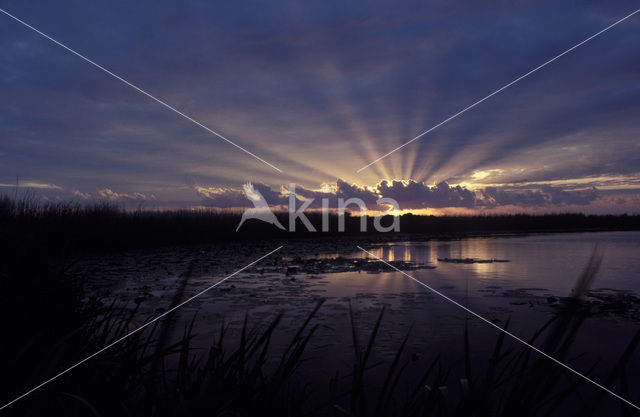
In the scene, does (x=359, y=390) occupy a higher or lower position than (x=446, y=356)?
higher

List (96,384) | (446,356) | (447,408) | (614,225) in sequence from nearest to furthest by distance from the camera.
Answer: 1. (447,408)
2. (96,384)
3. (446,356)
4. (614,225)

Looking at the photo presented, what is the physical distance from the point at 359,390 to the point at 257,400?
70cm

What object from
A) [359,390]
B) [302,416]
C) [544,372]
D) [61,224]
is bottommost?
[302,416]

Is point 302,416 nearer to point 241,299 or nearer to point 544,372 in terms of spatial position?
point 544,372

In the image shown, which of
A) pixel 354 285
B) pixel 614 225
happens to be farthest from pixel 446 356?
pixel 614 225

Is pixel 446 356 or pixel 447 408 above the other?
pixel 447 408

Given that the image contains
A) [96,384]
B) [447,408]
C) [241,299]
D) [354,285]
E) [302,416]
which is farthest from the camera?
[354,285]

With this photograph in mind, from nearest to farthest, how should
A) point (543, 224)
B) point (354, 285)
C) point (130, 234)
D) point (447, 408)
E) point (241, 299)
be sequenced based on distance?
point (447, 408) → point (241, 299) → point (354, 285) → point (130, 234) → point (543, 224)

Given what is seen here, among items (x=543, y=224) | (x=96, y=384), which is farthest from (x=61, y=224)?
(x=543, y=224)

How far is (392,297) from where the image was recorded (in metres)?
7.83

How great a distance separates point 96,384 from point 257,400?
3.39 feet

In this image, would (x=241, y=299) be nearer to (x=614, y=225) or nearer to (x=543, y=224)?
(x=543, y=224)

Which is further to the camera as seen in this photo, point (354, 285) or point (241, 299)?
point (354, 285)

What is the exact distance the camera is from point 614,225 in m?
48.7
